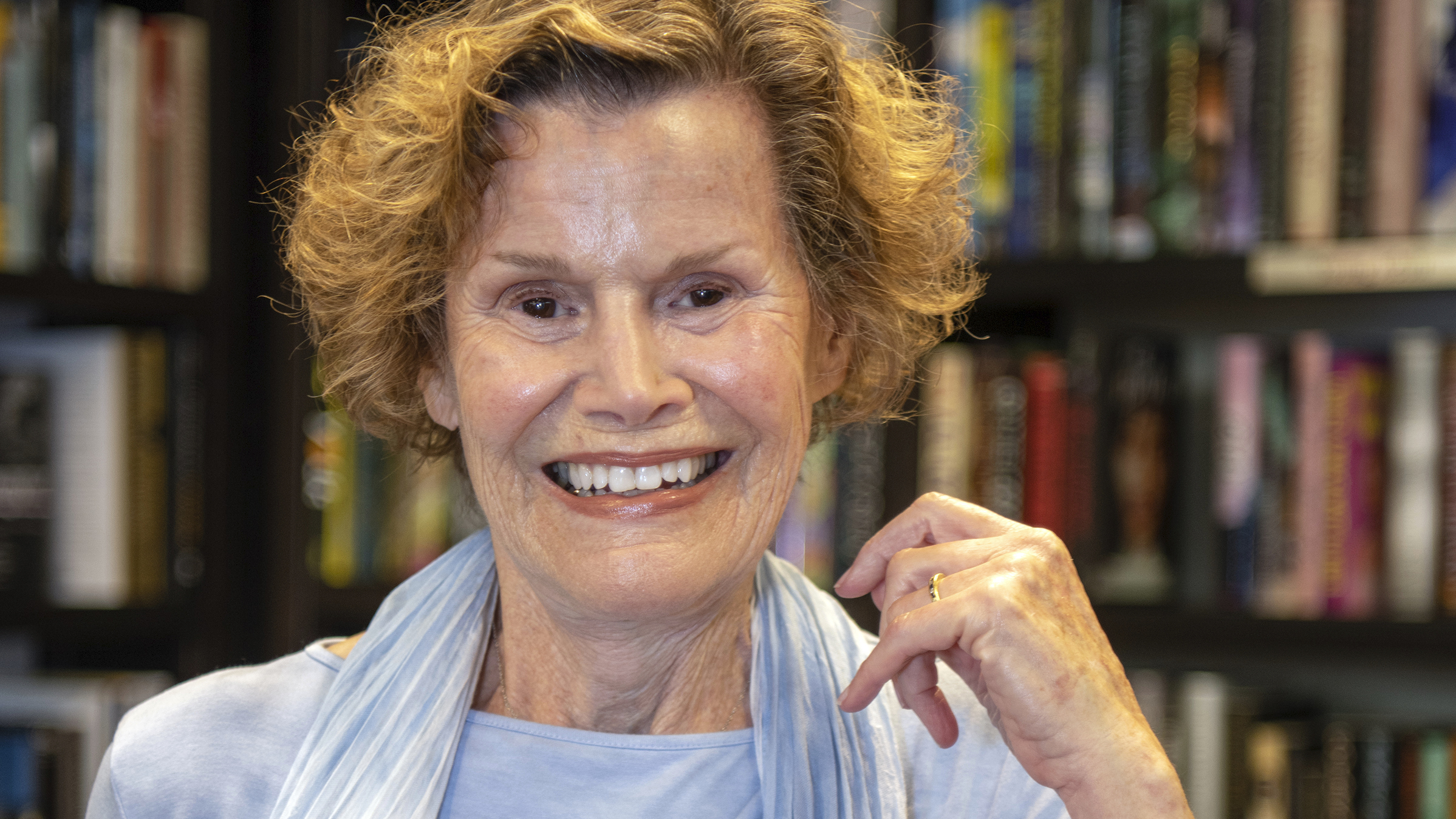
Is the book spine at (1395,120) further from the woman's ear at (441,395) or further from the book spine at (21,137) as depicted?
the book spine at (21,137)

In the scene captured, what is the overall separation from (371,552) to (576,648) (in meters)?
1.00

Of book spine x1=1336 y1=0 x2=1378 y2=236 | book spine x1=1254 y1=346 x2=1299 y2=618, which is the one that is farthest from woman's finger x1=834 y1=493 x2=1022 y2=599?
book spine x1=1336 y1=0 x2=1378 y2=236

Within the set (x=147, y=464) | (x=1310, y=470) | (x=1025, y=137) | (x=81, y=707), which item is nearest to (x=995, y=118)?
(x=1025, y=137)

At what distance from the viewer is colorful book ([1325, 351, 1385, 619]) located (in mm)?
1716

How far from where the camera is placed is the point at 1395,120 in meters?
1.69

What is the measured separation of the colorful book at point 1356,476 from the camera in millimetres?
1716

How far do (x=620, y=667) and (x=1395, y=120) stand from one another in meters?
1.29

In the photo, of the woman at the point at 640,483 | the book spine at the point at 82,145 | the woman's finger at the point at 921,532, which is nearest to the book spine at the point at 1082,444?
the woman at the point at 640,483

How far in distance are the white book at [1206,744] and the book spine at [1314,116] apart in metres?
0.65

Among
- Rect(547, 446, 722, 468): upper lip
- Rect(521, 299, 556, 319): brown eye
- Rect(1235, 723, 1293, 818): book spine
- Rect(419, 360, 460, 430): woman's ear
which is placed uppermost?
Rect(521, 299, 556, 319): brown eye

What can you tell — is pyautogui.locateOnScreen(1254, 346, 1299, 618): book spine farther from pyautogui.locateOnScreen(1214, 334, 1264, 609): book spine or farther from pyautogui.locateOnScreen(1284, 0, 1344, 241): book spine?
pyautogui.locateOnScreen(1284, 0, 1344, 241): book spine

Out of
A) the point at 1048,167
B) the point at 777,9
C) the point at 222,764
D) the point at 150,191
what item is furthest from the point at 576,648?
the point at 150,191

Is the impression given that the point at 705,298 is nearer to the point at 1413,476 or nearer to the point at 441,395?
the point at 441,395

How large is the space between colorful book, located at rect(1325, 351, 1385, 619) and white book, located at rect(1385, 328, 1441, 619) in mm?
16
